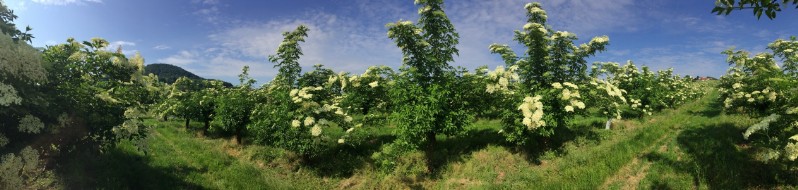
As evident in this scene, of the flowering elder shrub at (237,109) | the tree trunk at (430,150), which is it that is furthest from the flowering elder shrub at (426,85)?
the flowering elder shrub at (237,109)

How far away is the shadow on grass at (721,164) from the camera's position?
9.59 m

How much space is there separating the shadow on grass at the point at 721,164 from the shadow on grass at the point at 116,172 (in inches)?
629

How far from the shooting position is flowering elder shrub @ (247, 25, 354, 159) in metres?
16.9

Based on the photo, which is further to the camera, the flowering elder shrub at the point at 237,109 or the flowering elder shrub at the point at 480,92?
the flowering elder shrub at the point at 237,109

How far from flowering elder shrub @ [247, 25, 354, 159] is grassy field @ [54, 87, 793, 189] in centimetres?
148

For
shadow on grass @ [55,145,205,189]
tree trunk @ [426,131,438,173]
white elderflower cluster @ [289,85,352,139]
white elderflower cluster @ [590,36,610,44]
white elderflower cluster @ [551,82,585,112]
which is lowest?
shadow on grass @ [55,145,205,189]

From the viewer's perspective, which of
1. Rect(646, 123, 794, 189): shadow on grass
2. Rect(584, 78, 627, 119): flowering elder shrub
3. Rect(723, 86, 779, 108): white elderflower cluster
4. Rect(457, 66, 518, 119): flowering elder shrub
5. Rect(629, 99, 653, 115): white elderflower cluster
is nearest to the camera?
Rect(646, 123, 794, 189): shadow on grass

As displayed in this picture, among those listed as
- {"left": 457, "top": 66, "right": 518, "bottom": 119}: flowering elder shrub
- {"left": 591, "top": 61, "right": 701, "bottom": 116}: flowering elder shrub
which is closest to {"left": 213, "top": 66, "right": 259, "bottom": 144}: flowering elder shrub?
{"left": 457, "top": 66, "right": 518, "bottom": 119}: flowering elder shrub

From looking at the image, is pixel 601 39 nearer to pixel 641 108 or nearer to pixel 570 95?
pixel 570 95

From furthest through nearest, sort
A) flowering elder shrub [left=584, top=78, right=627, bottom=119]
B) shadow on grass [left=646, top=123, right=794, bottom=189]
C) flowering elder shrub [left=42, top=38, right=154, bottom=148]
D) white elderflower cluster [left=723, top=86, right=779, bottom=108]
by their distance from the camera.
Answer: flowering elder shrub [left=584, top=78, right=627, bottom=119] → white elderflower cluster [left=723, top=86, right=779, bottom=108] → flowering elder shrub [left=42, top=38, right=154, bottom=148] → shadow on grass [left=646, top=123, right=794, bottom=189]

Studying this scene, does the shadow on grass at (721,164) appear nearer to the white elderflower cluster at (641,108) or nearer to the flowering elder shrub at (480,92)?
the flowering elder shrub at (480,92)

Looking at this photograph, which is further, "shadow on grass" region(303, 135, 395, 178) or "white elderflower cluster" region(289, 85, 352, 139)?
"shadow on grass" region(303, 135, 395, 178)

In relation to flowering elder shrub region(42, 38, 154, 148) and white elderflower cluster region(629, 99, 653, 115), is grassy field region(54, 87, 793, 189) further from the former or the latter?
flowering elder shrub region(42, 38, 154, 148)

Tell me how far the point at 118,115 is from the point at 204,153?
9.07 m
